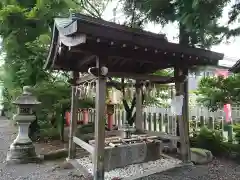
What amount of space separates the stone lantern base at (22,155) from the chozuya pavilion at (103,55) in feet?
3.46

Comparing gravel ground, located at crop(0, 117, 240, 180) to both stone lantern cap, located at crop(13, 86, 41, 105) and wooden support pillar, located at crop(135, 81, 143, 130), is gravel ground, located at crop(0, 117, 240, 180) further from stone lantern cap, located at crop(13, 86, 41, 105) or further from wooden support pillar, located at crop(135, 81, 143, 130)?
wooden support pillar, located at crop(135, 81, 143, 130)

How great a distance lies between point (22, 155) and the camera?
522cm

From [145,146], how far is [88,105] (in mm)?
3200

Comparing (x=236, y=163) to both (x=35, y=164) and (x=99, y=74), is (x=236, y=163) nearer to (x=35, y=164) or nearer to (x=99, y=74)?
(x=99, y=74)

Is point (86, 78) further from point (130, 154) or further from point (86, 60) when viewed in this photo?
point (130, 154)

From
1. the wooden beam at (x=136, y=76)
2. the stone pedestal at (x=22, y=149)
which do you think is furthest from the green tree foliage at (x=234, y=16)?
the stone pedestal at (x=22, y=149)

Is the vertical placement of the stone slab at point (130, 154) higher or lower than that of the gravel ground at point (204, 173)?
higher

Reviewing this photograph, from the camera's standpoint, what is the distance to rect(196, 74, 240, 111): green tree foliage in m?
5.63

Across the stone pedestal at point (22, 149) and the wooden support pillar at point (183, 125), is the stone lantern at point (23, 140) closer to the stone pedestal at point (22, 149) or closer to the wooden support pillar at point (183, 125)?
the stone pedestal at point (22, 149)

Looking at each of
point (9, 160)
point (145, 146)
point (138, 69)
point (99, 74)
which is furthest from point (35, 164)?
point (138, 69)

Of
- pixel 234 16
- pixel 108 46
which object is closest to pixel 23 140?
pixel 108 46

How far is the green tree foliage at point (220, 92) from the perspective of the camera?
18.5 ft

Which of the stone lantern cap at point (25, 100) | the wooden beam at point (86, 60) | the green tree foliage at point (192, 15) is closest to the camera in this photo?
the green tree foliage at point (192, 15)

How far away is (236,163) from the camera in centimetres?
536
